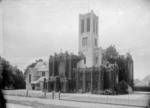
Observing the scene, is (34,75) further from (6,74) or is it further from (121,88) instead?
(6,74)

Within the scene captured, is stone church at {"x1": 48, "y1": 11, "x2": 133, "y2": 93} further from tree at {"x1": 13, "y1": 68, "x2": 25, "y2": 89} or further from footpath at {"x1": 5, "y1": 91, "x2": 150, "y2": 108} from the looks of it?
footpath at {"x1": 5, "y1": 91, "x2": 150, "y2": 108}

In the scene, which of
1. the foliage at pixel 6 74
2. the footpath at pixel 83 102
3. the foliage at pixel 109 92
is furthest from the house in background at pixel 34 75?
the footpath at pixel 83 102

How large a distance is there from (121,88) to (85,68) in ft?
19.6

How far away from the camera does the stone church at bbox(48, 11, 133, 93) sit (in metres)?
27.2

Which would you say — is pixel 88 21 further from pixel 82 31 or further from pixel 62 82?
pixel 62 82

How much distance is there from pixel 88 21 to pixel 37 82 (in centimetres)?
1449

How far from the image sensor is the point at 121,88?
28.3 m

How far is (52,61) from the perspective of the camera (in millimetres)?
33156

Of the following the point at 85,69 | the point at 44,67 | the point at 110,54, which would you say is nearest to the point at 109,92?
the point at 85,69

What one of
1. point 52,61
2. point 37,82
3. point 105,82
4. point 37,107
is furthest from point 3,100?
point 37,82

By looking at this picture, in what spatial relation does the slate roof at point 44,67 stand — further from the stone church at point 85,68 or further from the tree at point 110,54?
the tree at point 110,54

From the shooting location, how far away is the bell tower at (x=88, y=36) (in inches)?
1299

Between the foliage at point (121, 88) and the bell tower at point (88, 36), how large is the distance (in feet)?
20.0

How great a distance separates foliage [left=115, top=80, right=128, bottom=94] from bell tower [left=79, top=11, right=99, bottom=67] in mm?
6098
